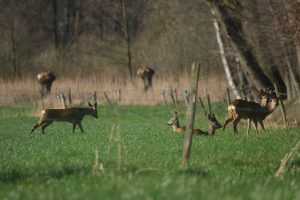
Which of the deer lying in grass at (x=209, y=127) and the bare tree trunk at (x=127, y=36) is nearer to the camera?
the deer lying in grass at (x=209, y=127)

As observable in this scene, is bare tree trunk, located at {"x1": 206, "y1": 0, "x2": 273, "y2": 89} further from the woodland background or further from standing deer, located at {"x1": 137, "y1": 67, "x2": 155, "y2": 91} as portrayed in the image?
standing deer, located at {"x1": 137, "y1": 67, "x2": 155, "y2": 91}

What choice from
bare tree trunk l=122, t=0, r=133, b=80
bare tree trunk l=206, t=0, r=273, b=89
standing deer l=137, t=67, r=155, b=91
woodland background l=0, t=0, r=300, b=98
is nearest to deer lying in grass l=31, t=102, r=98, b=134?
woodland background l=0, t=0, r=300, b=98

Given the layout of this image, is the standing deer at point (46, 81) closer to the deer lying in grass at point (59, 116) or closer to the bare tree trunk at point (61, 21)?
the bare tree trunk at point (61, 21)

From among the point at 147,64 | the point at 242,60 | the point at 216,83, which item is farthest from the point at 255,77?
the point at 147,64

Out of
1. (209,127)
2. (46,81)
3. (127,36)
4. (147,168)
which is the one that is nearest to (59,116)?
(209,127)

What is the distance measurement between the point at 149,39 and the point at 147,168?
164ft

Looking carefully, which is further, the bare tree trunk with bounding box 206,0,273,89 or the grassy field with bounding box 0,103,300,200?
the bare tree trunk with bounding box 206,0,273,89

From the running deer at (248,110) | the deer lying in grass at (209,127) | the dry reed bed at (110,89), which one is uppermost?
the dry reed bed at (110,89)

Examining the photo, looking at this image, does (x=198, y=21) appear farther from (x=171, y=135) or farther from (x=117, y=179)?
(x=117, y=179)

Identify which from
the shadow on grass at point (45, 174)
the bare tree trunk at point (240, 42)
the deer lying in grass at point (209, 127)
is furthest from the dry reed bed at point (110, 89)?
the shadow on grass at point (45, 174)

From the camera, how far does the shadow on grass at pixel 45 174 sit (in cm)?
1155

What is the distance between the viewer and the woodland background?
3003cm

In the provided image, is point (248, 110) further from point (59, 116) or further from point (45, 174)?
point (45, 174)

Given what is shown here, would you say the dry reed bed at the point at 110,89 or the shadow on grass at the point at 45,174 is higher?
the dry reed bed at the point at 110,89
